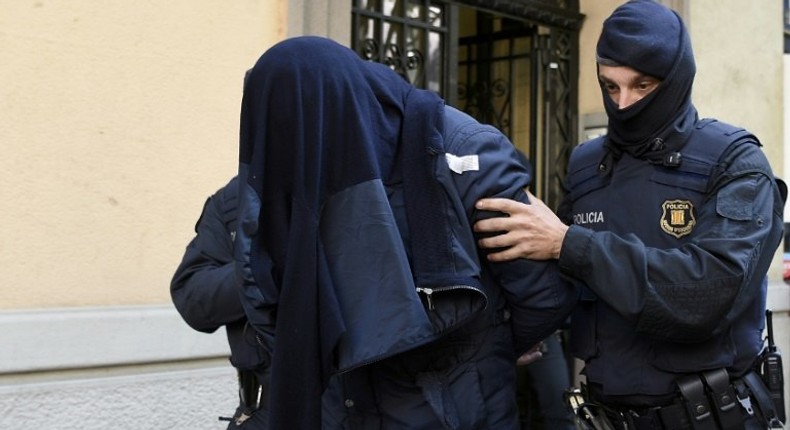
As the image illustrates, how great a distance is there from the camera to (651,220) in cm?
257

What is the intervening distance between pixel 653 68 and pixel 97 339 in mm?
2394

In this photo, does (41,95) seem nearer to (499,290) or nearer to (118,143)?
(118,143)

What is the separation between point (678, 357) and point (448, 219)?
850 mm

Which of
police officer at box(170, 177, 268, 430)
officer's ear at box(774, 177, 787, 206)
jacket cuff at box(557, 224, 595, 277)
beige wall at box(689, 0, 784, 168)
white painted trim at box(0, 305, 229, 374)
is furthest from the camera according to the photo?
beige wall at box(689, 0, 784, 168)

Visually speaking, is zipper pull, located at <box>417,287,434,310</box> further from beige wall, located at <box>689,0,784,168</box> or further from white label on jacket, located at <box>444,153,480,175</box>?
beige wall, located at <box>689,0,784,168</box>

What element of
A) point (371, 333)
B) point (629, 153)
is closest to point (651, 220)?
point (629, 153)

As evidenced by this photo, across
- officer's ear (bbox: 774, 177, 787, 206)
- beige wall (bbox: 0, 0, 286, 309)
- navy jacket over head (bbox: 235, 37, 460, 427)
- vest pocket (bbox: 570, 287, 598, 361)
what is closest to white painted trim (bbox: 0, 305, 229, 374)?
beige wall (bbox: 0, 0, 286, 309)

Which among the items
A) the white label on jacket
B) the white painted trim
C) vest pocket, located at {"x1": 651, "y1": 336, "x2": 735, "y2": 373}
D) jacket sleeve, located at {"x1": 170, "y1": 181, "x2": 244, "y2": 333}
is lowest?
the white painted trim

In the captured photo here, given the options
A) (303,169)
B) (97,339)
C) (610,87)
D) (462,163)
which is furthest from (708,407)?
(97,339)

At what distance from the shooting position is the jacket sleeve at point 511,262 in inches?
83.4

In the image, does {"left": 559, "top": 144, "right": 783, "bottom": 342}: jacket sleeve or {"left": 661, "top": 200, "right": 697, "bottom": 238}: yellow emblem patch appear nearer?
{"left": 559, "top": 144, "right": 783, "bottom": 342}: jacket sleeve

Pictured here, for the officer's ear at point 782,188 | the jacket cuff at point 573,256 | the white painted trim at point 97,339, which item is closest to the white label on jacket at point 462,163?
the jacket cuff at point 573,256

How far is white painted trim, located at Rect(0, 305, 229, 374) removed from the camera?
362 centimetres

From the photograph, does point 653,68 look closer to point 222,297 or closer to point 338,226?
point 338,226
